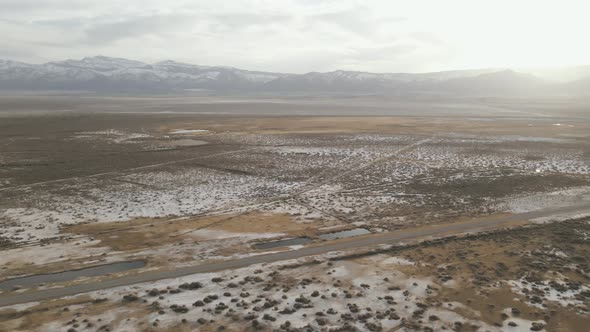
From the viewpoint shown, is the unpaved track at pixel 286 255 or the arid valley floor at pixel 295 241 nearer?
the arid valley floor at pixel 295 241

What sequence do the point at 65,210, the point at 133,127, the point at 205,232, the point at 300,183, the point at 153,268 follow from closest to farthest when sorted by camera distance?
the point at 153,268 < the point at 205,232 < the point at 65,210 < the point at 300,183 < the point at 133,127

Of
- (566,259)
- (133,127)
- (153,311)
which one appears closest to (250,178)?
(153,311)

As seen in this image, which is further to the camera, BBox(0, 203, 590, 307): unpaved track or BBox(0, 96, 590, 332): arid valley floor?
BBox(0, 203, 590, 307): unpaved track

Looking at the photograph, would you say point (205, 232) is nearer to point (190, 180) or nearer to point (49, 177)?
point (190, 180)
